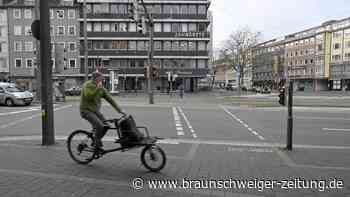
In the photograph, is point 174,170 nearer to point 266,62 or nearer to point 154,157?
point 154,157

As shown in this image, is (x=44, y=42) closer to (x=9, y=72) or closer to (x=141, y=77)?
(x=141, y=77)

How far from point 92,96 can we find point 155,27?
62.0 metres

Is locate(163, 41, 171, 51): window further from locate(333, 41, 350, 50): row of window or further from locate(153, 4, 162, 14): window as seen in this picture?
locate(333, 41, 350, 50): row of window

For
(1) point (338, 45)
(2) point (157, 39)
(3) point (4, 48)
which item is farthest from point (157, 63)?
(1) point (338, 45)

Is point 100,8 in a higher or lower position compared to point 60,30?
higher

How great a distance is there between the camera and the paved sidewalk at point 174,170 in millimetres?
4922

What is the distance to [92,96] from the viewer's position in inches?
247

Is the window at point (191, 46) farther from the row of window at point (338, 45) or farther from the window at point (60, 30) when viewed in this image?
the row of window at point (338, 45)

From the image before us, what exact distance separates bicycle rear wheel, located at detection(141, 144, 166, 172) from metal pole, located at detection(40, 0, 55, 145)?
361cm

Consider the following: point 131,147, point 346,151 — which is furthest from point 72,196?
point 346,151

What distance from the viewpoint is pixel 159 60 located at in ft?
218

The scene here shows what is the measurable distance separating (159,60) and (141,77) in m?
5.20

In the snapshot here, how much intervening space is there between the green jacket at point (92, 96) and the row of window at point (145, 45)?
199 feet

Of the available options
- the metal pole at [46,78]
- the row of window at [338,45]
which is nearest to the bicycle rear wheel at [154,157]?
the metal pole at [46,78]
